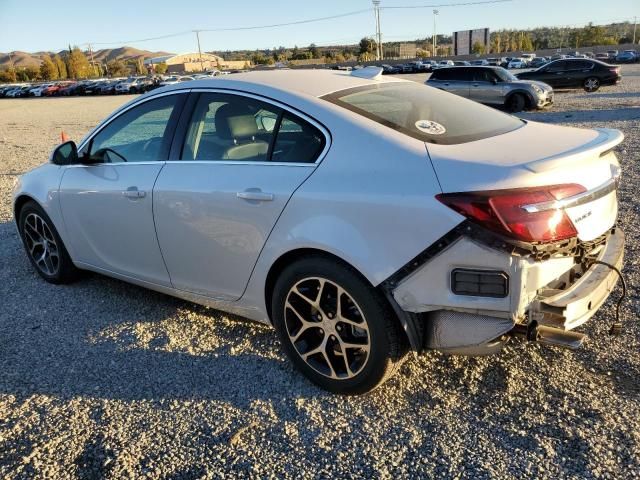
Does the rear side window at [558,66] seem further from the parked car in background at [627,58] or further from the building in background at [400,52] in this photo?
the building in background at [400,52]

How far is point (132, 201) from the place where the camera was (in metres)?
3.67

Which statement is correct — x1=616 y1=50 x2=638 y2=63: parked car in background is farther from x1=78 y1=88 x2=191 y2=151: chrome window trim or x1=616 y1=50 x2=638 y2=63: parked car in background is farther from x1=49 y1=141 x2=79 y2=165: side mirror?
x1=49 y1=141 x2=79 y2=165: side mirror

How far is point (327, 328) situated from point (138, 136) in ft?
7.08

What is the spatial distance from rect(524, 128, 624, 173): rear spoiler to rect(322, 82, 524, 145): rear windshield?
0.45 meters

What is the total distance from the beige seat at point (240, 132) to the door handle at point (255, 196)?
0.24 meters

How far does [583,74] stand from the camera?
77.0ft

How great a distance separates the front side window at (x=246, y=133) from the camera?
298 cm

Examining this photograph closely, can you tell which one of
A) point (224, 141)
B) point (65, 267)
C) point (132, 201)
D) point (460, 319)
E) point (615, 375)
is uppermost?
point (224, 141)

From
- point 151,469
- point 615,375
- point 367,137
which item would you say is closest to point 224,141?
point 367,137

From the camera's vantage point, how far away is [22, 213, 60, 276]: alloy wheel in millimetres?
4680

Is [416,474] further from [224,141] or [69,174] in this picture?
[69,174]

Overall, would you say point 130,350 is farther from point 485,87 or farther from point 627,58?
point 627,58

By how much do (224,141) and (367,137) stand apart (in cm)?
107

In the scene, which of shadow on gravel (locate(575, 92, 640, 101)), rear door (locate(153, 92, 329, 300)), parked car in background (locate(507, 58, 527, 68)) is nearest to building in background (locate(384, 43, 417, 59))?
parked car in background (locate(507, 58, 527, 68))
